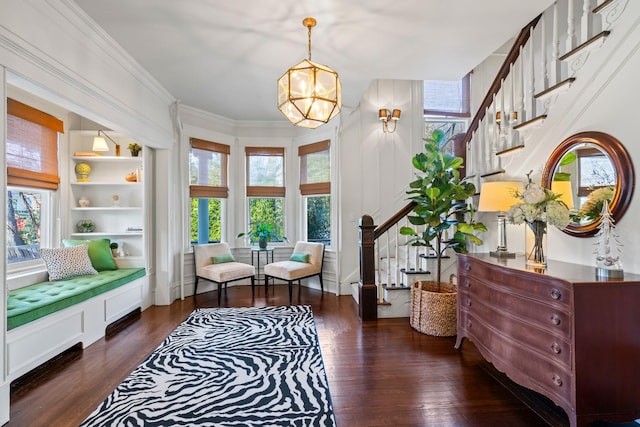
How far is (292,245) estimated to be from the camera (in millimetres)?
5672

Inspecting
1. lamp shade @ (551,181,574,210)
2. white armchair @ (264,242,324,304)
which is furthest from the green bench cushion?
lamp shade @ (551,181,574,210)

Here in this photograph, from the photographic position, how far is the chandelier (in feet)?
8.10

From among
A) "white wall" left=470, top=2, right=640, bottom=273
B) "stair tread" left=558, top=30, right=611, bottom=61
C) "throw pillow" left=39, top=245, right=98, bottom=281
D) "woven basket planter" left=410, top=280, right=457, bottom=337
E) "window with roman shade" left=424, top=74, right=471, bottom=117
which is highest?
"window with roman shade" left=424, top=74, right=471, bottom=117

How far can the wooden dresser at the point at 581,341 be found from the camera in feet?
5.35

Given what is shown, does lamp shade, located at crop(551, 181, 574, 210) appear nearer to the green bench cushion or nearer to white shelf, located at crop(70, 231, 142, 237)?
the green bench cushion

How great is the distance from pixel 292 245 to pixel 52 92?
13.0ft

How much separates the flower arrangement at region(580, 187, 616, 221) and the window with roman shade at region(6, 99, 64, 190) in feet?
17.2

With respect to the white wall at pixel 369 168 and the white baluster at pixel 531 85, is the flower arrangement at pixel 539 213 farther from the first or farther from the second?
the white wall at pixel 369 168

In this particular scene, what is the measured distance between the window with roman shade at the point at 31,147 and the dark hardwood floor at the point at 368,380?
6.50 ft

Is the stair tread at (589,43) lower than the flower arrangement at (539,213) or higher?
higher

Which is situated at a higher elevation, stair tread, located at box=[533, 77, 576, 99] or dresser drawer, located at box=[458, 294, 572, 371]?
stair tread, located at box=[533, 77, 576, 99]

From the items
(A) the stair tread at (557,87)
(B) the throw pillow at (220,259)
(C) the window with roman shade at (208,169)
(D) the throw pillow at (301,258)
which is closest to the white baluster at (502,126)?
(A) the stair tread at (557,87)

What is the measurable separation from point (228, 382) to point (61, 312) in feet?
5.55

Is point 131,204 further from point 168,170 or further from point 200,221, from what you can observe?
point 200,221
